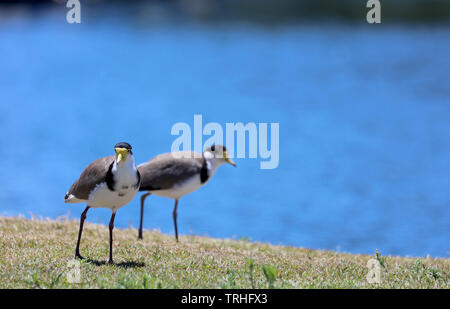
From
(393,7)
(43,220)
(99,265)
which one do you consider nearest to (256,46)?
(393,7)

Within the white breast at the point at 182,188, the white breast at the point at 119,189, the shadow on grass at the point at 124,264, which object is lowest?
the shadow on grass at the point at 124,264

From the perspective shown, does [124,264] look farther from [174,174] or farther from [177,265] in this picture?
[174,174]

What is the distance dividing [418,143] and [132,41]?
94.1 ft

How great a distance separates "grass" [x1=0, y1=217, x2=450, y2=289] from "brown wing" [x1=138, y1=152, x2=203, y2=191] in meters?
1.01

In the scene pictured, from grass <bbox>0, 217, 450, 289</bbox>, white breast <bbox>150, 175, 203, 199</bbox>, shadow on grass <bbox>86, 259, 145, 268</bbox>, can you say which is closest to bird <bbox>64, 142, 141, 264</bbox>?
shadow on grass <bbox>86, 259, 145, 268</bbox>

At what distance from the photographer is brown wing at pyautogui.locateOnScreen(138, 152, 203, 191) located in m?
12.9

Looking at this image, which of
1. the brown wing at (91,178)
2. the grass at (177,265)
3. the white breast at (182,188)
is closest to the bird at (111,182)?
the brown wing at (91,178)

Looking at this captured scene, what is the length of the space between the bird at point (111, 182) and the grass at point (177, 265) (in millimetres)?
667

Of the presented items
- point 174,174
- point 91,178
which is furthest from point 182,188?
point 91,178

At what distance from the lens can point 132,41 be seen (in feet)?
170

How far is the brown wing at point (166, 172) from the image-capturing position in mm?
12938

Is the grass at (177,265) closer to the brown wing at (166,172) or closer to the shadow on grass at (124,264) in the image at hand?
the shadow on grass at (124,264)

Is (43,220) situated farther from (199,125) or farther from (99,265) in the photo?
(199,125)
